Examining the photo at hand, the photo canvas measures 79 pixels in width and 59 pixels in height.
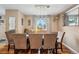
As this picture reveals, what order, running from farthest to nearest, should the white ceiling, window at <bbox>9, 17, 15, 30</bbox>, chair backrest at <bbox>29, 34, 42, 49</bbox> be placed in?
window at <bbox>9, 17, 15, 30</bbox>, the white ceiling, chair backrest at <bbox>29, 34, 42, 49</bbox>

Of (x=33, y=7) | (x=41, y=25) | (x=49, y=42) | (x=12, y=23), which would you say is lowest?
(x=49, y=42)

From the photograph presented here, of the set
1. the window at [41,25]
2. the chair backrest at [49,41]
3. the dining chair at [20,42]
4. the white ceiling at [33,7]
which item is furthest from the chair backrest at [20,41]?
the window at [41,25]

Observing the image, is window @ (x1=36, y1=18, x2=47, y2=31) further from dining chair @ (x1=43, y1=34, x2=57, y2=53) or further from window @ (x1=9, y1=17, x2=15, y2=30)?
dining chair @ (x1=43, y1=34, x2=57, y2=53)

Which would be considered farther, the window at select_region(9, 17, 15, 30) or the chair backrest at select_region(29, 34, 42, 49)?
the window at select_region(9, 17, 15, 30)

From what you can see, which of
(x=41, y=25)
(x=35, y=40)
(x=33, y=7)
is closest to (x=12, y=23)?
(x=33, y=7)

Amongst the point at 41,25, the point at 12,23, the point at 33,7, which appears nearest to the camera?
the point at 33,7

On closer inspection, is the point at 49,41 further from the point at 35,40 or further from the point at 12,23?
the point at 12,23

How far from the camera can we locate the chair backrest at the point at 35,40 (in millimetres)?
4480

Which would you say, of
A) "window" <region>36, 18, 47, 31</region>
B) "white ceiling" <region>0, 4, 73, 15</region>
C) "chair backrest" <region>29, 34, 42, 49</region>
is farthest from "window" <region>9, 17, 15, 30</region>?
"chair backrest" <region>29, 34, 42, 49</region>

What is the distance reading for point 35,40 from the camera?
450cm

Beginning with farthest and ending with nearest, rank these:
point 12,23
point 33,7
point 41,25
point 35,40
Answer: point 41,25 < point 12,23 < point 33,7 < point 35,40

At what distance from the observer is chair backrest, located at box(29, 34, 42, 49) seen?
14.7ft

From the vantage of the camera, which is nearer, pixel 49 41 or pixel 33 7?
pixel 49 41
